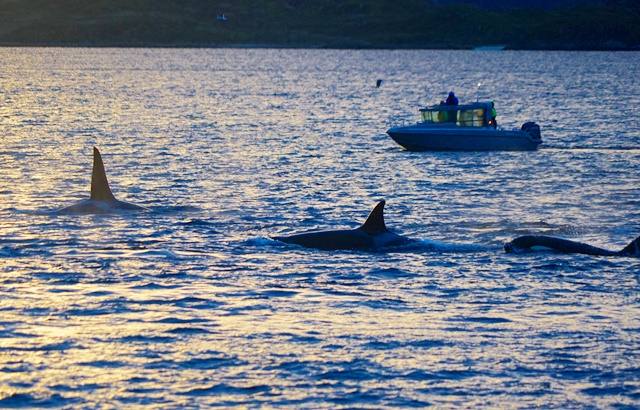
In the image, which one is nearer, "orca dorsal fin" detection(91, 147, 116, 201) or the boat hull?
"orca dorsal fin" detection(91, 147, 116, 201)

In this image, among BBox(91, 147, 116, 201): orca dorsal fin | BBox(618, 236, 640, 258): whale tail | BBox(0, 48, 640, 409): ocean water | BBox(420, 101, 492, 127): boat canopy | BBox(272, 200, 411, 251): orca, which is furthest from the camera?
BBox(420, 101, 492, 127): boat canopy

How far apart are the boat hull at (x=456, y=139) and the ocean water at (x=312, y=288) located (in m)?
2.76

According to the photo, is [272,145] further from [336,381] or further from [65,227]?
[336,381]

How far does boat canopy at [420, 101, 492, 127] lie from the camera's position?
6284cm

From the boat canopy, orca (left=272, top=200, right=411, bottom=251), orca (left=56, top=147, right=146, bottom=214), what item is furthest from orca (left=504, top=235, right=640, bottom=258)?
the boat canopy

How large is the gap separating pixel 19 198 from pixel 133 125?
43096mm

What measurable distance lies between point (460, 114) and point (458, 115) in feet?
0.44

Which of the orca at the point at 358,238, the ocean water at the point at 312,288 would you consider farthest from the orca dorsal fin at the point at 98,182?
the orca at the point at 358,238

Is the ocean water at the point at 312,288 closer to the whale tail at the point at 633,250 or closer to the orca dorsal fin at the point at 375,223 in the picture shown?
the whale tail at the point at 633,250

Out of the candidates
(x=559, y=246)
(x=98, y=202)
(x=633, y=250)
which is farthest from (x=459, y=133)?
(x=633, y=250)

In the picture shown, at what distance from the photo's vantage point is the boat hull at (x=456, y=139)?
62844mm

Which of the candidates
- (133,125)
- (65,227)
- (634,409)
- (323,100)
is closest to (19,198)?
(65,227)

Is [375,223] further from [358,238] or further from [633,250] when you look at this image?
[633,250]

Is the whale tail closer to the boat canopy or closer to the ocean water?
the ocean water
